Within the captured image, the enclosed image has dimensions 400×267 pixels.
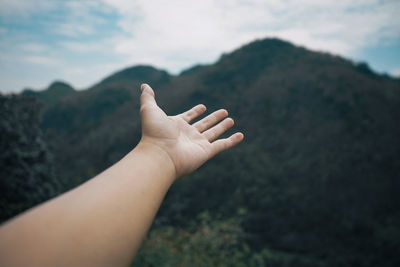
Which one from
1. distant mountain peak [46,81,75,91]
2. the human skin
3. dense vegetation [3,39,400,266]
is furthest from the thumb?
distant mountain peak [46,81,75,91]

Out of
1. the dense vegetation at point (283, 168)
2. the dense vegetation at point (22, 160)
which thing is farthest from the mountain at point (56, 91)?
the dense vegetation at point (22, 160)

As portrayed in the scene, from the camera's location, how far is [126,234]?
2.48 ft

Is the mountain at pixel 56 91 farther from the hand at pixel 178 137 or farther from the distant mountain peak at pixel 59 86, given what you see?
the hand at pixel 178 137

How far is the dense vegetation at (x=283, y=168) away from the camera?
506 cm

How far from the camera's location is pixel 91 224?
725 millimetres

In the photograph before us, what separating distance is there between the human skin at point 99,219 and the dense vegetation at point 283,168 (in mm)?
2124

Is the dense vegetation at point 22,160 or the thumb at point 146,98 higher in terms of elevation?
the thumb at point 146,98

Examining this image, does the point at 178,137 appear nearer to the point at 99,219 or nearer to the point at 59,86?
the point at 99,219

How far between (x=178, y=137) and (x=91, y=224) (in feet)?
2.44

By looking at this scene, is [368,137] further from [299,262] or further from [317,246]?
[299,262]

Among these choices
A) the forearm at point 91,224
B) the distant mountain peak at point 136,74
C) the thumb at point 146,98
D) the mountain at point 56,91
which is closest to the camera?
the forearm at point 91,224

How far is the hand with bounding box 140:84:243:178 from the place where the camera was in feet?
4.08

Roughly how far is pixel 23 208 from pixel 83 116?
15.2m

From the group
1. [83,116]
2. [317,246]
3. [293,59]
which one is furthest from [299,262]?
[83,116]
